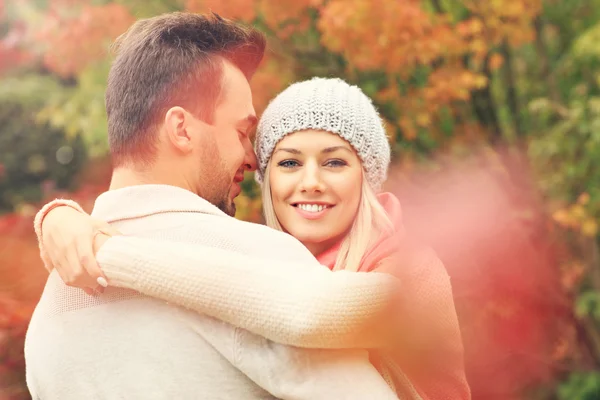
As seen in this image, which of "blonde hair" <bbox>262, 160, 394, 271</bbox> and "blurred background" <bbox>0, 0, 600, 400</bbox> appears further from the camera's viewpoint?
"blurred background" <bbox>0, 0, 600, 400</bbox>

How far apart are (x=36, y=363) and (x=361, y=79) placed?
12.9 feet

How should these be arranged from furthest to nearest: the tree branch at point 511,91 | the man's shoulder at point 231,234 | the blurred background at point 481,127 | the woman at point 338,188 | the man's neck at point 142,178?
the tree branch at point 511,91 → the blurred background at point 481,127 → the woman at point 338,188 → the man's neck at point 142,178 → the man's shoulder at point 231,234

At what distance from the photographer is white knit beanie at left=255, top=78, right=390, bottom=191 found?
2.40 metres

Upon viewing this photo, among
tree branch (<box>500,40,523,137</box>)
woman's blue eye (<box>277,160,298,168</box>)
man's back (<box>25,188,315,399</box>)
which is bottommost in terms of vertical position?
man's back (<box>25,188,315,399</box>)

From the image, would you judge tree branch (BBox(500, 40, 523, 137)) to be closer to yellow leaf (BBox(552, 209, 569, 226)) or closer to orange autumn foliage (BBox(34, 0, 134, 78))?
yellow leaf (BBox(552, 209, 569, 226))

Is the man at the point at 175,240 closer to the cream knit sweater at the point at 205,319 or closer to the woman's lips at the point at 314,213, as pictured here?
the cream knit sweater at the point at 205,319

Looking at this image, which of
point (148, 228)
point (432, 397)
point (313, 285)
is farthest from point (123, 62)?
point (432, 397)

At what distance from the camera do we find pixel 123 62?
1.91 m

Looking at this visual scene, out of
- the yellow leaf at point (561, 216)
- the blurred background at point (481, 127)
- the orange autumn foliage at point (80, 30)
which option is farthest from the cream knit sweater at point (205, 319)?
the orange autumn foliage at point (80, 30)

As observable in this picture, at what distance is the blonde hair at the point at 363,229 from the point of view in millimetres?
2306

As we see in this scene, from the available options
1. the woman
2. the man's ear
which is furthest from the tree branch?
the man's ear

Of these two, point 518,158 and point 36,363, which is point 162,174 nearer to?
point 36,363

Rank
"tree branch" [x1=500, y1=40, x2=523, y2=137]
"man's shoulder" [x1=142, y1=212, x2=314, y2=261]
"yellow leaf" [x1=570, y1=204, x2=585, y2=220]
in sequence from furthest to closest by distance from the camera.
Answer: "tree branch" [x1=500, y1=40, x2=523, y2=137] → "yellow leaf" [x1=570, y1=204, x2=585, y2=220] → "man's shoulder" [x1=142, y1=212, x2=314, y2=261]

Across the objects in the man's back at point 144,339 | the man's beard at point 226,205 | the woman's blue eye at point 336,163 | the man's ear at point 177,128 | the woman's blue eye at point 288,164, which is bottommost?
the man's back at point 144,339
